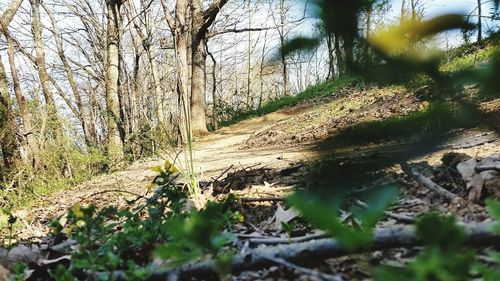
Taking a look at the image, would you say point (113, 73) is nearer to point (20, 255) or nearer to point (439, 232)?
point (20, 255)

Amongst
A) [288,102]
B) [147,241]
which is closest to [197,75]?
[288,102]

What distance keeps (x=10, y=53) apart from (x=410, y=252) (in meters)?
9.05

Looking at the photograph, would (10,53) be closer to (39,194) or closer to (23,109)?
(23,109)

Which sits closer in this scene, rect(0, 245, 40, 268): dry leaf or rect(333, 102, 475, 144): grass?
rect(333, 102, 475, 144): grass

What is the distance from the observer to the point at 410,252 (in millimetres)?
1031

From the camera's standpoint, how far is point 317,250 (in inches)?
37.1

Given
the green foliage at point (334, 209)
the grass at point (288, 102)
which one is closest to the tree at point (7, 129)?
the green foliage at point (334, 209)

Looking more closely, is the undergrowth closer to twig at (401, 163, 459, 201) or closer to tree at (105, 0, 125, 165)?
twig at (401, 163, 459, 201)

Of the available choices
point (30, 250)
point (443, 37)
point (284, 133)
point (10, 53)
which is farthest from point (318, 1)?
point (10, 53)

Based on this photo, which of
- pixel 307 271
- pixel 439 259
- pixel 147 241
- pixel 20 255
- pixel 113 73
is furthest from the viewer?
pixel 113 73

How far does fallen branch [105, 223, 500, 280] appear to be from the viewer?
87cm

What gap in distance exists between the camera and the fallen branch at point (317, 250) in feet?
2.84

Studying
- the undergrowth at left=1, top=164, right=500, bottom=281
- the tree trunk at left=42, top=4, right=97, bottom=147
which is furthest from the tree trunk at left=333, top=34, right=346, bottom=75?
the tree trunk at left=42, top=4, right=97, bottom=147

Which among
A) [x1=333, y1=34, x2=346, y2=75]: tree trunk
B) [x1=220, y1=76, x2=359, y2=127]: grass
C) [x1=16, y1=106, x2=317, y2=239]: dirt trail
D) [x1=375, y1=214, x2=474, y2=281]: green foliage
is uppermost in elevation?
[x1=220, y1=76, x2=359, y2=127]: grass
